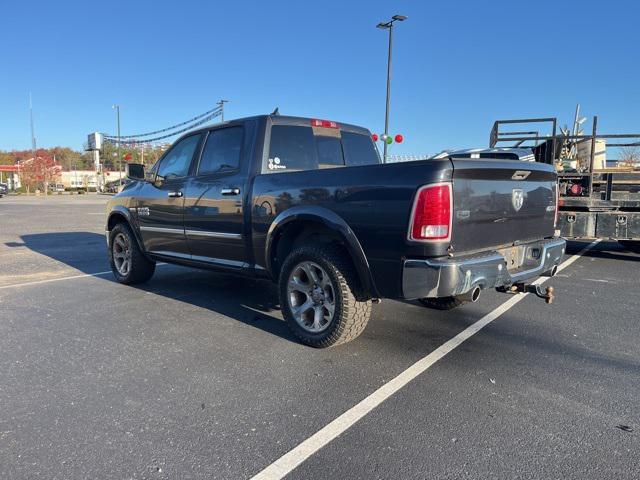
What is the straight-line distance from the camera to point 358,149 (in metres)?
5.64

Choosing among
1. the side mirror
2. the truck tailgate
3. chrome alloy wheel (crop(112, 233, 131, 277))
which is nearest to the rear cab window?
the truck tailgate

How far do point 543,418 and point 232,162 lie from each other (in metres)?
3.45

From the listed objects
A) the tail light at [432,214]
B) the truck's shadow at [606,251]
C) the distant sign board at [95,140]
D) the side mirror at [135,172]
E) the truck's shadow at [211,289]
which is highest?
the distant sign board at [95,140]

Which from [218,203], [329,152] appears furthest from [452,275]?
[218,203]

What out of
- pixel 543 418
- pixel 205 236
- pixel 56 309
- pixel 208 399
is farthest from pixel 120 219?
pixel 543 418

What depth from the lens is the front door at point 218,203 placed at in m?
4.71

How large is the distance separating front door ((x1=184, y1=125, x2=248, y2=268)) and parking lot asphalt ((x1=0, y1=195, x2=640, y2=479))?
25.9 inches

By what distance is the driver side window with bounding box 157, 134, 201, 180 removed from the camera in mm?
5473

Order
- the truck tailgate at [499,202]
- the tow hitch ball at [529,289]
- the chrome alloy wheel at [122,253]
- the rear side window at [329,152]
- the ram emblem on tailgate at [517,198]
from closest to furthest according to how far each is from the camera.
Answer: the truck tailgate at [499,202]
the ram emblem on tailgate at [517,198]
the tow hitch ball at [529,289]
the rear side window at [329,152]
the chrome alloy wheel at [122,253]

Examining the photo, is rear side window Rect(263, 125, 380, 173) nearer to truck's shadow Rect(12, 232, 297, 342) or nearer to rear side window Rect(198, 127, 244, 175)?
rear side window Rect(198, 127, 244, 175)

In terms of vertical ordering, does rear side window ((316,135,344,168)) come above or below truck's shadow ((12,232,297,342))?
above

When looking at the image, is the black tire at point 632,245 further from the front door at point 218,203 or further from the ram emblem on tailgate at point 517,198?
the front door at point 218,203

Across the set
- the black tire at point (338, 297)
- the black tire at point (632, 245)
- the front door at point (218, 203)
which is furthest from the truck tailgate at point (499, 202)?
the black tire at point (632, 245)

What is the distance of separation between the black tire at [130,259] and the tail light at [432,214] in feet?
13.9
